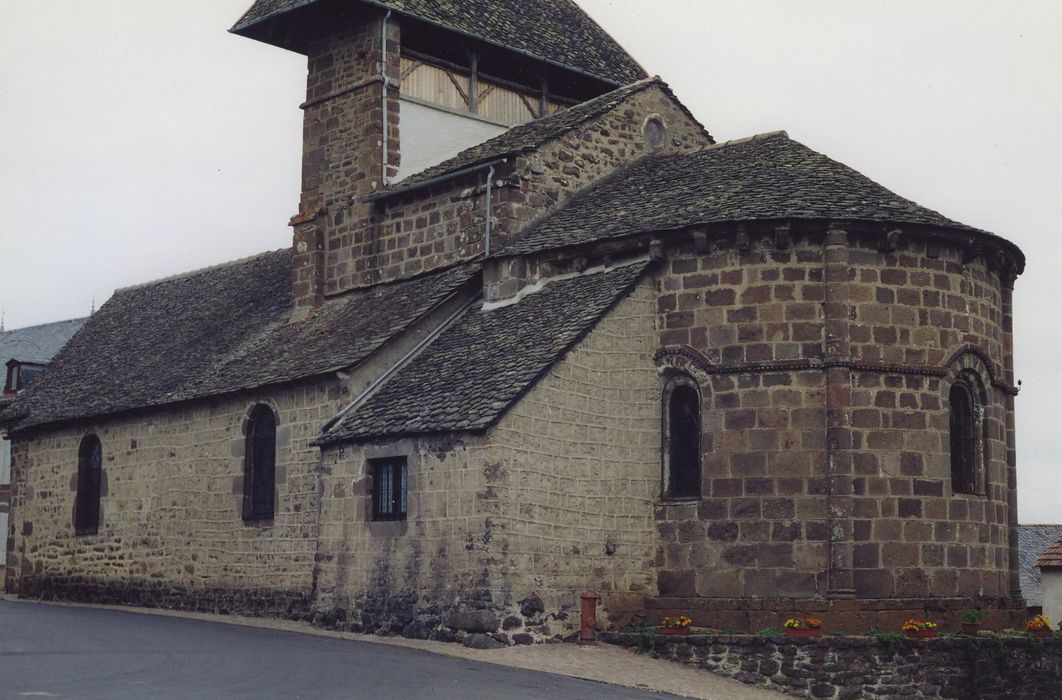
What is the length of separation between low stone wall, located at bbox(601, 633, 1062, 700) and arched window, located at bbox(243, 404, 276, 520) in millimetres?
8698

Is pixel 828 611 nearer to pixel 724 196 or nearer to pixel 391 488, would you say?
pixel 724 196


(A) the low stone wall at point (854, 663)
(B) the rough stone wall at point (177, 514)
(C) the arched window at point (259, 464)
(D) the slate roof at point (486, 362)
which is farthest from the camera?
(C) the arched window at point (259, 464)

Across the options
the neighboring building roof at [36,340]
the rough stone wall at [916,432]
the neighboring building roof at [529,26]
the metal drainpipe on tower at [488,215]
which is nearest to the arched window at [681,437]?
the rough stone wall at [916,432]

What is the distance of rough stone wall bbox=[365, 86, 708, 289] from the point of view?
2608 cm

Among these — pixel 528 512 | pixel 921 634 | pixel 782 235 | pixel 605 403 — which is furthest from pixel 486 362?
pixel 921 634

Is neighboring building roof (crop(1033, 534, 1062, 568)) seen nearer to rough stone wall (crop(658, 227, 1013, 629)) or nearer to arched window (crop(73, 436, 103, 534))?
rough stone wall (crop(658, 227, 1013, 629))

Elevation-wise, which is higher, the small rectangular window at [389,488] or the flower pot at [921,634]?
the small rectangular window at [389,488]

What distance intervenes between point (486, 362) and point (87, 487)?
499 inches

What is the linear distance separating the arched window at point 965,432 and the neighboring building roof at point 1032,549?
2691 cm

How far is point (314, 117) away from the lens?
30484 millimetres

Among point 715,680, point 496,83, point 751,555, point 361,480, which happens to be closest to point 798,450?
point 751,555

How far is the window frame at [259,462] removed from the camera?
26.9 metres

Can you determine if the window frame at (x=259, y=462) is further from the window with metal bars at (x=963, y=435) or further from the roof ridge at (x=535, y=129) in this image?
the window with metal bars at (x=963, y=435)

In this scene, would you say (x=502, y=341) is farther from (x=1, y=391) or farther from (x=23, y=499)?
(x=1, y=391)
